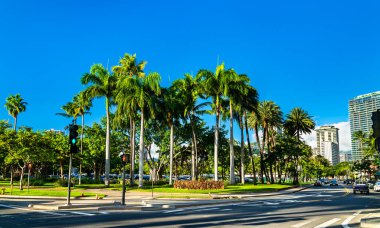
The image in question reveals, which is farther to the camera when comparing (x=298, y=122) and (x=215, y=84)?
(x=298, y=122)

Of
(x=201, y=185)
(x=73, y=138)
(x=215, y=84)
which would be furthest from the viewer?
(x=215, y=84)

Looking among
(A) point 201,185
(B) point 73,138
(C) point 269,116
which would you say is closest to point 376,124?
(B) point 73,138

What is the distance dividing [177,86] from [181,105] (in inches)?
107

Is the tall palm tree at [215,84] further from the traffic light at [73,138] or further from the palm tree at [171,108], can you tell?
the traffic light at [73,138]

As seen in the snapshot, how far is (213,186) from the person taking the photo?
127ft

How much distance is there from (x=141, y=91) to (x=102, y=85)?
6893 millimetres

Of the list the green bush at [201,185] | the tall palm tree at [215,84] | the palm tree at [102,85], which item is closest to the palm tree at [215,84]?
the tall palm tree at [215,84]

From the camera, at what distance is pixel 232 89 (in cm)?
4850

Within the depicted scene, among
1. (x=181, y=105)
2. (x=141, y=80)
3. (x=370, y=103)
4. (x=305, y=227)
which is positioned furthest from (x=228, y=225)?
(x=370, y=103)

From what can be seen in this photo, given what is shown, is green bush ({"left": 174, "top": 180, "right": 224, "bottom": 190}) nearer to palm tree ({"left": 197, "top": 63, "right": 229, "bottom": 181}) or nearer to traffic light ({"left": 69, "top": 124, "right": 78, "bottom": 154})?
palm tree ({"left": 197, "top": 63, "right": 229, "bottom": 181})

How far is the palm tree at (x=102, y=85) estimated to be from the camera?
147 feet

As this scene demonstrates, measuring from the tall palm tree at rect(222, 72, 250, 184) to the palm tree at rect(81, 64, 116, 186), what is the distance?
47.7 ft

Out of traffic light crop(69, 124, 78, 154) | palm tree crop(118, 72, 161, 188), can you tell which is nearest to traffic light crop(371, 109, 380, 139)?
traffic light crop(69, 124, 78, 154)

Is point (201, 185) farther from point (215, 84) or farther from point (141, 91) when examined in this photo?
point (215, 84)
